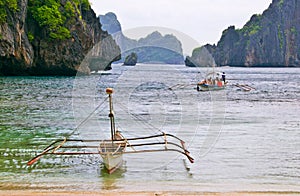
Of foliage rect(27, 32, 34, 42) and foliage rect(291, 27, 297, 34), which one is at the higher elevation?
foliage rect(291, 27, 297, 34)

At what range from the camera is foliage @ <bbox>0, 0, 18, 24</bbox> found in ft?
158

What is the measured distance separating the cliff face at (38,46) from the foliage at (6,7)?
1.19ft

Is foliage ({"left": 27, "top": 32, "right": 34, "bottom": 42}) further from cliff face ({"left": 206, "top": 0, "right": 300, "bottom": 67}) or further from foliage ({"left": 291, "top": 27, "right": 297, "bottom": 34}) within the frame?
foliage ({"left": 291, "top": 27, "right": 297, "bottom": 34})

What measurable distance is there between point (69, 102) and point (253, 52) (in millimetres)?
141457

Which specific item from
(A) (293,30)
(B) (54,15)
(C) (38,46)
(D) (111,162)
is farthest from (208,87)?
(A) (293,30)

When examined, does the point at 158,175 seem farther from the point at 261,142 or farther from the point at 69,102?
the point at 69,102

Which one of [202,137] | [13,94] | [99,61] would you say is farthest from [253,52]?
[202,137]

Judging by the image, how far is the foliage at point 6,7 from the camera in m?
48.2

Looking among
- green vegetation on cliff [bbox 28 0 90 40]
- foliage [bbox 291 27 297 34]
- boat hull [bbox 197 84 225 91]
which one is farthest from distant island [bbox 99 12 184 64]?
foliage [bbox 291 27 297 34]

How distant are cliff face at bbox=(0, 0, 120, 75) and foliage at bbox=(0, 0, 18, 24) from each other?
14.3 inches

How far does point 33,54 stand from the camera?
57.7m

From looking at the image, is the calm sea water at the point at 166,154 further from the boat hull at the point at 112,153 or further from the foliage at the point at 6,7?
the foliage at the point at 6,7

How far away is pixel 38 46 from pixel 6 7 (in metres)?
10.5

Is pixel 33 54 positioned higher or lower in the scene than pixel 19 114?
higher
